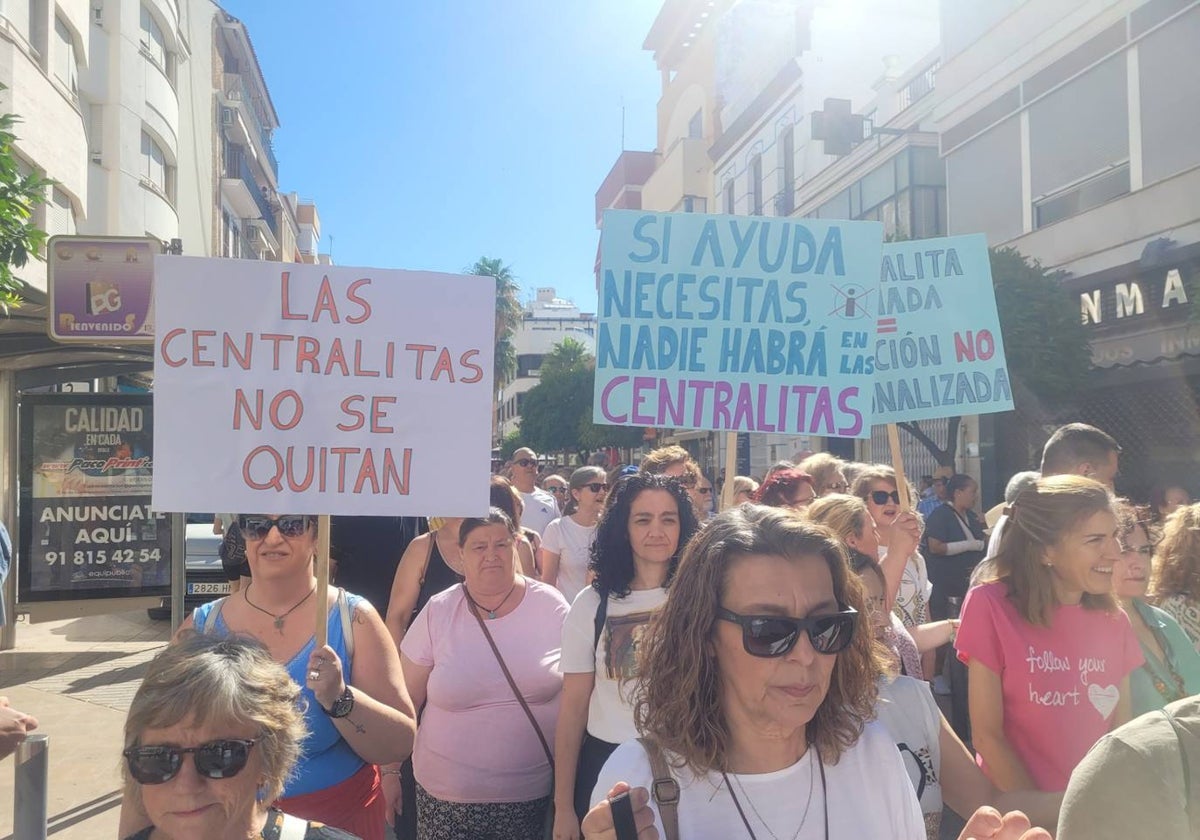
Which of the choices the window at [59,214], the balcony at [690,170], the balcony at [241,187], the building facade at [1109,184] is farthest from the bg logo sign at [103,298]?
the balcony at [690,170]

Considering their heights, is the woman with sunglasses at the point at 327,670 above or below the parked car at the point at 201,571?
above

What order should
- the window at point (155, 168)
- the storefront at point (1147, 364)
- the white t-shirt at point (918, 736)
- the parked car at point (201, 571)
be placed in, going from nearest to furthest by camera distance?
the white t-shirt at point (918, 736), the parked car at point (201, 571), the storefront at point (1147, 364), the window at point (155, 168)

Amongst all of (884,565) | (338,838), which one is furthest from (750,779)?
(884,565)

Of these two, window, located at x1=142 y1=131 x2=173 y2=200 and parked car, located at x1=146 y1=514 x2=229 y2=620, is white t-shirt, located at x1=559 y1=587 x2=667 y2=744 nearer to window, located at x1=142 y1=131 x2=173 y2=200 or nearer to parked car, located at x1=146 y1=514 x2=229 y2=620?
parked car, located at x1=146 y1=514 x2=229 y2=620

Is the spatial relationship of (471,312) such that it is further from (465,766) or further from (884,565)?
(884,565)

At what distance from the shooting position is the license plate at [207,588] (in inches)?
390

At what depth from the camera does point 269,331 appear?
2898 mm

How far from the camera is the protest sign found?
2.82m

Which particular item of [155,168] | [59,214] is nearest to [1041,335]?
[59,214]

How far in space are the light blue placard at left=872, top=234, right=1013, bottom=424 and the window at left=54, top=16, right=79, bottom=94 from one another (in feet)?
54.5

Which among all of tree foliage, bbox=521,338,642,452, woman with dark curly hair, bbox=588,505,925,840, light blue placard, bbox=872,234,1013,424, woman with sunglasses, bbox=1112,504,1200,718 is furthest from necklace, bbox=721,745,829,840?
tree foliage, bbox=521,338,642,452

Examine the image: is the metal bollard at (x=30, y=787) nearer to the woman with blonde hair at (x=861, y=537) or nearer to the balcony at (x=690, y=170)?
the woman with blonde hair at (x=861, y=537)

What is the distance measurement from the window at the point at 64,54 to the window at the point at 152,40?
4442 millimetres

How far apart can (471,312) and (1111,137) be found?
52.1ft
